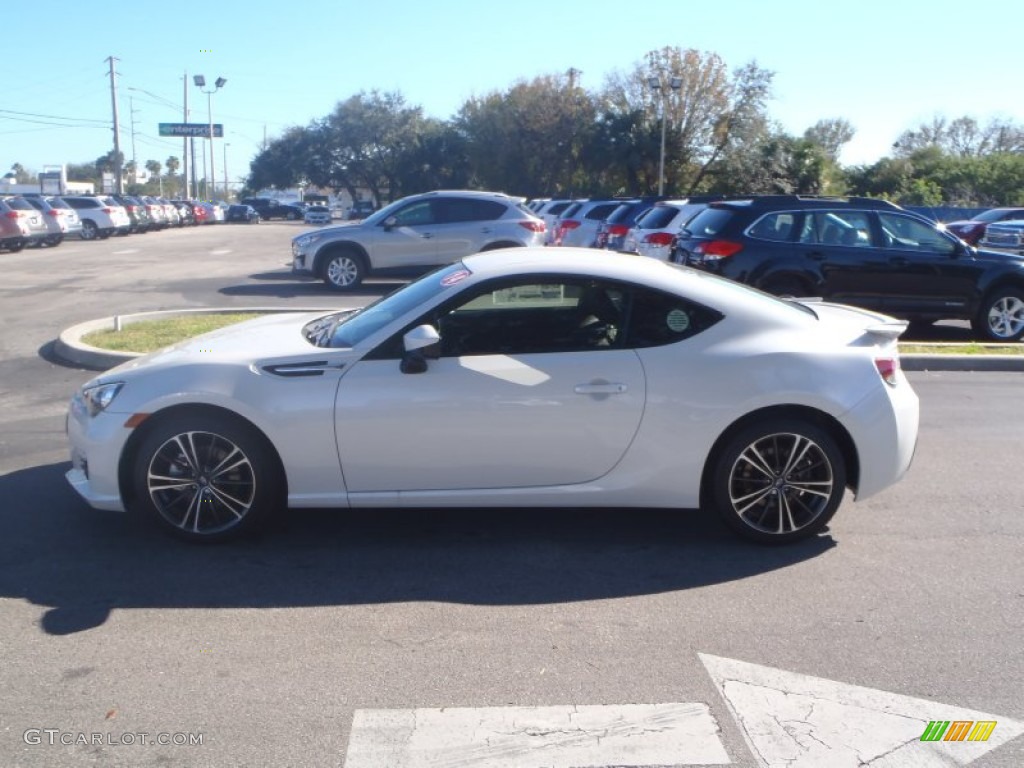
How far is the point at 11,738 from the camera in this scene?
11.8 feet

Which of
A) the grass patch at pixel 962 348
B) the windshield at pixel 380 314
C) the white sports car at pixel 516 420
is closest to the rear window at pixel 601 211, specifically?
the grass patch at pixel 962 348

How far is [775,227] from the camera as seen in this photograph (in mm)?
12211

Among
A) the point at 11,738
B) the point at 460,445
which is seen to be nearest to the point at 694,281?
the point at 460,445

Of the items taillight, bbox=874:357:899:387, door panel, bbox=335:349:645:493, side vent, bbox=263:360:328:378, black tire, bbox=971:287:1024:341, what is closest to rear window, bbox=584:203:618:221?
black tire, bbox=971:287:1024:341

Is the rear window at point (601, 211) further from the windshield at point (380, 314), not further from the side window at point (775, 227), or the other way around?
the windshield at point (380, 314)

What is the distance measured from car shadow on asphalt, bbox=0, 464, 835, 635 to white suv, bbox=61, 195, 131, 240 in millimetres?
36717

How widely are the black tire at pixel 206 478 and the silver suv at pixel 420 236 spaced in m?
13.0

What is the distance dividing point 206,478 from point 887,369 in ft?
12.2

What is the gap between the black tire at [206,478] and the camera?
532cm

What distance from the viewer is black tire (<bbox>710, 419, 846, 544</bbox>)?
5426mm

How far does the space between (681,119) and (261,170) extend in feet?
123

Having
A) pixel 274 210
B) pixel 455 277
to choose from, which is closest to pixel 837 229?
pixel 455 277

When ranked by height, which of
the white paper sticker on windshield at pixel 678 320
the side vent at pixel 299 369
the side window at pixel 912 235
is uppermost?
the side window at pixel 912 235

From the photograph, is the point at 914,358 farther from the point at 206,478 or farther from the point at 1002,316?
the point at 206,478
